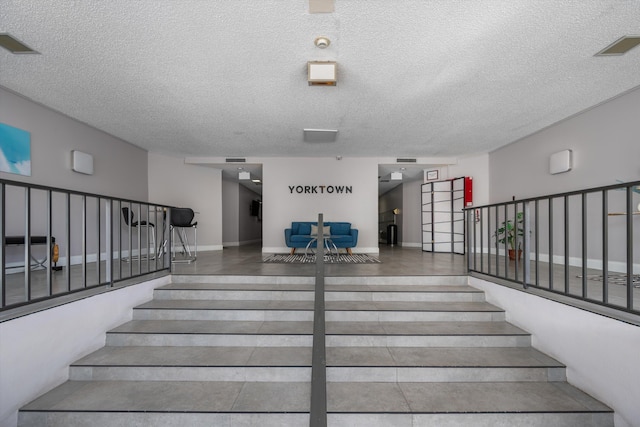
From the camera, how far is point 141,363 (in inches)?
100

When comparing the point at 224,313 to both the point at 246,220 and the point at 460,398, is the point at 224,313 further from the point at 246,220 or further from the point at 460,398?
the point at 246,220

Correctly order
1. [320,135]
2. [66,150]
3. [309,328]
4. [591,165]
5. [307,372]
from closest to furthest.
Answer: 1. [307,372]
2. [309,328]
3. [591,165]
4. [66,150]
5. [320,135]

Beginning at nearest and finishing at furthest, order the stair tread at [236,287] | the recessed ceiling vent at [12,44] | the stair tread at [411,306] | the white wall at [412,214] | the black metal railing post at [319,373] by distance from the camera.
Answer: the black metal railing post at [319,373]
the recessed ceiling vent at [12,44]
the stair tread at [411,306]
the stair tread at [236,287]
the white wall at [412,214]

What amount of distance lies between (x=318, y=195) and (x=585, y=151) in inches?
222

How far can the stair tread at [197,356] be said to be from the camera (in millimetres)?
2543

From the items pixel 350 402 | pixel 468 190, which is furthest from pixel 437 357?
pixel 468 190

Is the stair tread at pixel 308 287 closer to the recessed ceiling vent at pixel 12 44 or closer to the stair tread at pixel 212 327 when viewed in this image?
the stair tread at pixel 212 327

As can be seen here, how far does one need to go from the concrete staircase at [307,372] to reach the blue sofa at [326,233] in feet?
11.3

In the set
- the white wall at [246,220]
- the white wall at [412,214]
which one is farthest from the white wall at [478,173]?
the white wall at [246,220]

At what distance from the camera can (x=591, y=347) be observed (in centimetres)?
228

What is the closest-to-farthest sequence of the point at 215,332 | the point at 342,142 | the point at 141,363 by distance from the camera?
the point at 141,363
the point at 215,332
the point at 342,142

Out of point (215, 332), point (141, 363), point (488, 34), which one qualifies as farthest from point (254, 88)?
point (141, 363)

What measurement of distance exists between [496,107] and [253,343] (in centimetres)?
495

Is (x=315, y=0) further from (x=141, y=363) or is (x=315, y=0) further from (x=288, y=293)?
(x=141, y=363)
